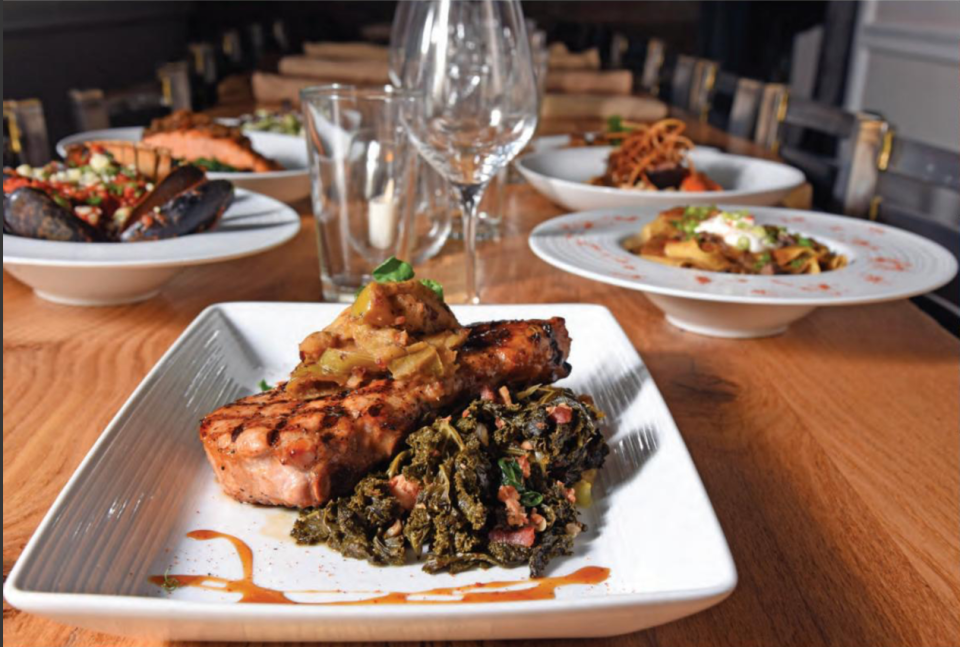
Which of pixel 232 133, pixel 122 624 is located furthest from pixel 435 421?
pixel 232 133

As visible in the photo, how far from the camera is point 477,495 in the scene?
985 millimetres

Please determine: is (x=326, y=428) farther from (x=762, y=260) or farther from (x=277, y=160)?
(x=277, y=160)

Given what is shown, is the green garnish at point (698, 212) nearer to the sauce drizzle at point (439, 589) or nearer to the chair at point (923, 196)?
the chair at point (923, 196)

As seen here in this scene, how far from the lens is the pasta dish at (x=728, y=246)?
179cm

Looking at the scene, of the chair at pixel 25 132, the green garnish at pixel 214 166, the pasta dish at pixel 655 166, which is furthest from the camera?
the chair at pixel 25 132

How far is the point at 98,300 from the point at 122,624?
3.76ft

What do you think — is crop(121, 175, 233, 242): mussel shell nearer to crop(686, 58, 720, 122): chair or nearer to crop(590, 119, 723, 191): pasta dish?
crop(590, 119, 723, 191): pasta dish

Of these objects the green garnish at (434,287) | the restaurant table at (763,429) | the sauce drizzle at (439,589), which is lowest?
the restaurant table at (763,429)

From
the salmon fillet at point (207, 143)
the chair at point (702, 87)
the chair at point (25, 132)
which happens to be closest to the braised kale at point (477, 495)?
the salmon fillet at point (207, 143)

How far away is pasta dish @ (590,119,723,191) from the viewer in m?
2.56

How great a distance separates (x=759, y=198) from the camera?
234 centimetres

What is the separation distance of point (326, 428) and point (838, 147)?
3381 millimetres

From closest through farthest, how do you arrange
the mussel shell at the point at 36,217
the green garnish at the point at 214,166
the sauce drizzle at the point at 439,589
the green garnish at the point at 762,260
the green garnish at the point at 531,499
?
the sauce drizzle at the point at 439,589
the green garnish at the point at 531,499
the mussel shell at the point at 36,217
the green garnish at the point at 762,260
the green garnish at the point at 214,166

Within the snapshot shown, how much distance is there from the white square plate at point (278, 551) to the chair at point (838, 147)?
199 centimetres
